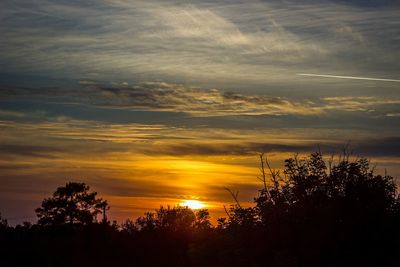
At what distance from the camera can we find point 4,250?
39219 millimetres

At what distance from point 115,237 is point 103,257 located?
2378 millimetres

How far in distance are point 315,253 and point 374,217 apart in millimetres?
2298

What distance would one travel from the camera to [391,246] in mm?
22438

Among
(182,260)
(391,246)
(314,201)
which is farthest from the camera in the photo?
(182,260)

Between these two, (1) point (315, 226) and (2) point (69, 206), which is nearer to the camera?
(1) point (315, 226)

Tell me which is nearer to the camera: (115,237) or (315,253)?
(315,253)

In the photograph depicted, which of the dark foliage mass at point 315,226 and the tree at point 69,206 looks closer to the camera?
the dark foliage mass at point 315,226

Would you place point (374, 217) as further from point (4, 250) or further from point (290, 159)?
point (4, 250)

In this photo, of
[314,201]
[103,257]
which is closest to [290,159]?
[314,201]

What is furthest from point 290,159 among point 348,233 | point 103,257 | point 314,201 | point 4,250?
point 4,250

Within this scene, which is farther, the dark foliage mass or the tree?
the tree

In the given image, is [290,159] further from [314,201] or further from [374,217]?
[374,217]

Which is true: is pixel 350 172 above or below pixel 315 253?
above

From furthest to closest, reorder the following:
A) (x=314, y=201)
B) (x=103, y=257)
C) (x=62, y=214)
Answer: (x=62, y=214), (x=103, y=257), (x=314, y=201)
